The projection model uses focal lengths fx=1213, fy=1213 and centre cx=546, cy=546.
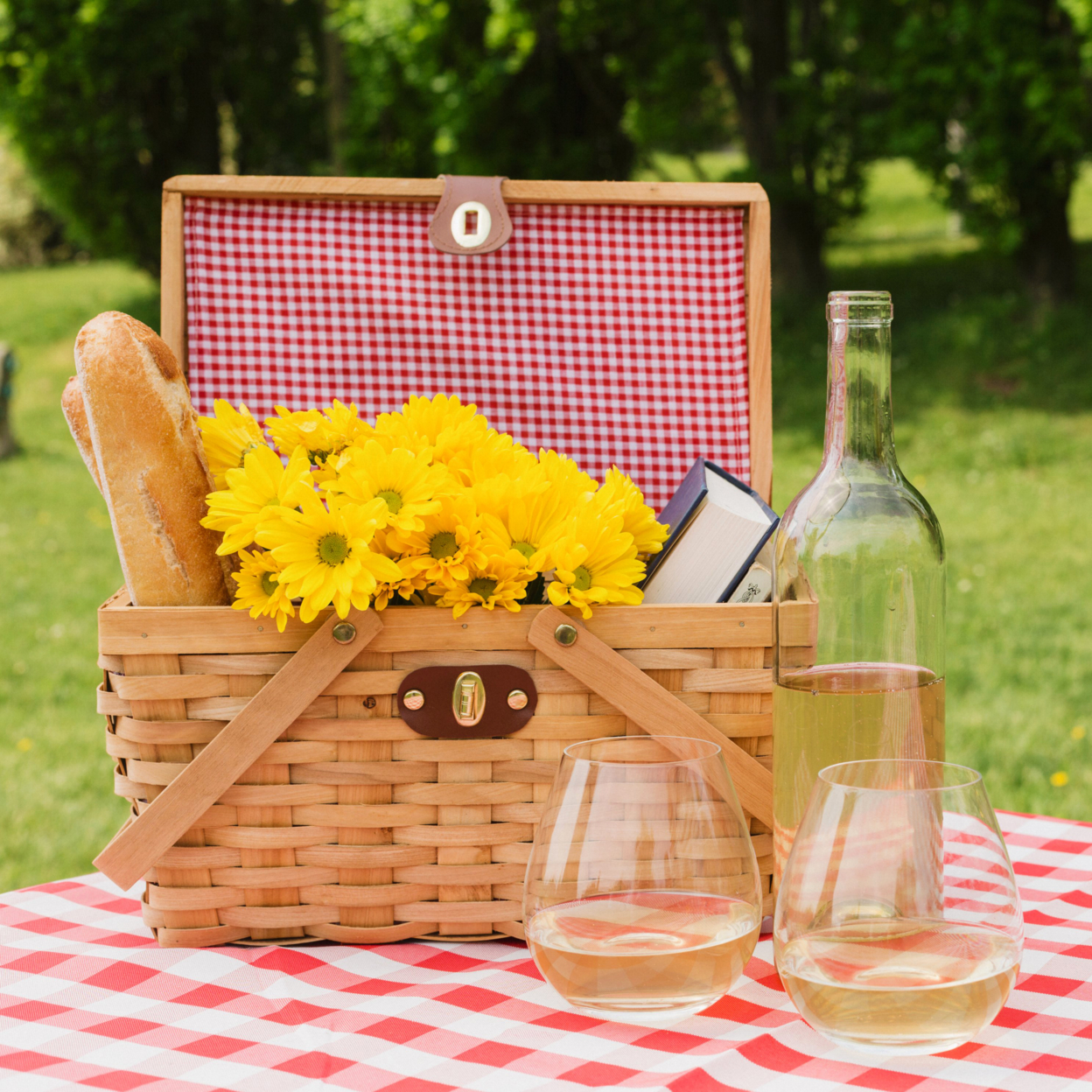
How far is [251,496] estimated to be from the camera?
33.1 inches

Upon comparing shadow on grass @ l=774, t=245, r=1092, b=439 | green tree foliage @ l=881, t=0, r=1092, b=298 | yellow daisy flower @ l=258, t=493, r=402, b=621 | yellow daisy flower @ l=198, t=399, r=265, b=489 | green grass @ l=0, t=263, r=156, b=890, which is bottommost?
green grass @ l=0, t=263, r=156, b=890

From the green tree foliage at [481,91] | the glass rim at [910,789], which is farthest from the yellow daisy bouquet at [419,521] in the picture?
the green tree foliage at [481,91]

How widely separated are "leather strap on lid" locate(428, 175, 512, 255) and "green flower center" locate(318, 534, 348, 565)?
591 mm

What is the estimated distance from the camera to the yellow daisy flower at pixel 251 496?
83 centimetres

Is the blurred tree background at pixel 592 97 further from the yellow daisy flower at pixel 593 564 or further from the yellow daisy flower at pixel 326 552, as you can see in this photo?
the yellow daisy flower at pixel 326 552

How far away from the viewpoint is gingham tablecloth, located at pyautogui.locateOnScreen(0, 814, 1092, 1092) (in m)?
0.71

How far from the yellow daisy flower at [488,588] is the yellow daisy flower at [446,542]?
1cm

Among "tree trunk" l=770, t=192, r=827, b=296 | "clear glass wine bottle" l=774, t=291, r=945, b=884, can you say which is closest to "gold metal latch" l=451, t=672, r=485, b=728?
"clear glass wine bottle" l=774, t=291, r=945, b=884

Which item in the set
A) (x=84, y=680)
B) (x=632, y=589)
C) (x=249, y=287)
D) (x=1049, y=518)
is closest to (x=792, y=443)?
(x=1049, y=518)

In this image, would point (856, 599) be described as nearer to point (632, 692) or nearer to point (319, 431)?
point (632, 692)

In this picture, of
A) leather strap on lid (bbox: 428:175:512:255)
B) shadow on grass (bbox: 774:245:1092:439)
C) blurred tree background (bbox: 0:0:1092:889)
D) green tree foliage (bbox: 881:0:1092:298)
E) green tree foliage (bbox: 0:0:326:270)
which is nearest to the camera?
leather strap on lid (bbox: 428:175:512:255)

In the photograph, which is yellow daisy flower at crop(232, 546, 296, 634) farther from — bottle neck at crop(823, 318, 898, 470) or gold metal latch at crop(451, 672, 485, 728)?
bottle neck at crop(823, 318, 898, 470)

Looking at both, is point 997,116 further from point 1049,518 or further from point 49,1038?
point 49,1038

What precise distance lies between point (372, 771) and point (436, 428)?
264mm
